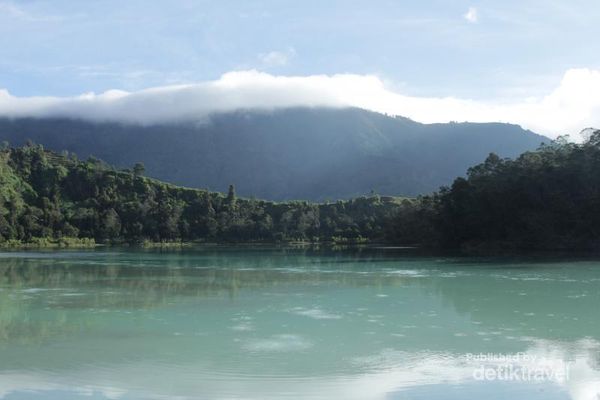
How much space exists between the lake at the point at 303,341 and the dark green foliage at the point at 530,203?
35.7 metres

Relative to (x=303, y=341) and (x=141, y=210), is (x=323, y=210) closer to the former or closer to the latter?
(x=141, y=210)

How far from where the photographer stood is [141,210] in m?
121

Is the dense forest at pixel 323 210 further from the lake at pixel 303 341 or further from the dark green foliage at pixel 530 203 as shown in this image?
the lake at pixel 303 341

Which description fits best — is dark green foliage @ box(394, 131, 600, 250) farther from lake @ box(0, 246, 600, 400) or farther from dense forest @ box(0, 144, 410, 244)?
lake @ box(0, 246, 600, 400)

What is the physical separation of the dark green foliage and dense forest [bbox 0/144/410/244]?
33.8 m

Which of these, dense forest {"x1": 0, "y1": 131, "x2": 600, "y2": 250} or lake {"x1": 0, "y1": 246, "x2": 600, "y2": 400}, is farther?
dense forest {"x1": 0, "y1": 131, "x2": 600, "y2": 250}

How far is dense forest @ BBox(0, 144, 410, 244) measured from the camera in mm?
112500

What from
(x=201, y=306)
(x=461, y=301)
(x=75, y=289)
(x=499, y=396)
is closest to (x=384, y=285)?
(x=461, y=301)

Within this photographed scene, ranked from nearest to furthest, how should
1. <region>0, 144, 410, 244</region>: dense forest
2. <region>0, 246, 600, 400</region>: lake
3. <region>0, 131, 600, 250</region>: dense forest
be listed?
<region>0, 246, 600, 400</region>: lake → <region>0, 131, 600, 250</region>: dense forest → <region>0, 144, 410, 244</region>: dense forest

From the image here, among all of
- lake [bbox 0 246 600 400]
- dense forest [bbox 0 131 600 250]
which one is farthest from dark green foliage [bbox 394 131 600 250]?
lake [bbox 0 246 600 400]

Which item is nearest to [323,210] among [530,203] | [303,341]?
[530,203]

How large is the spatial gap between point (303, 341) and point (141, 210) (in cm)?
11067

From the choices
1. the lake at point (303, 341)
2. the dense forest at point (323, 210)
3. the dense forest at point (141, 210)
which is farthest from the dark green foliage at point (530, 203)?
the lake at point (303, 341)

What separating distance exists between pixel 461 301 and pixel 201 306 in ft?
29.8
